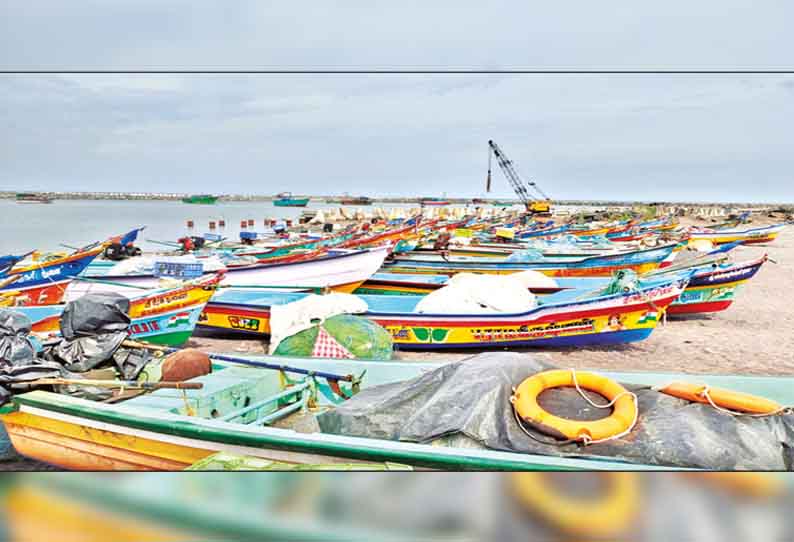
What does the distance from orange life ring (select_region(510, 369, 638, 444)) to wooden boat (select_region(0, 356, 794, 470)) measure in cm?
12

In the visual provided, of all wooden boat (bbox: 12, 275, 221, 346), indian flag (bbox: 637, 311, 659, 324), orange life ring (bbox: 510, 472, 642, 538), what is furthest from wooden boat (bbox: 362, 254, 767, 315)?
orange life ring (bbox: 510, 472, 642, 538)

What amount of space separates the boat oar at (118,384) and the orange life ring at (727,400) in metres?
2.54

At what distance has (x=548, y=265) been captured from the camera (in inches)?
396

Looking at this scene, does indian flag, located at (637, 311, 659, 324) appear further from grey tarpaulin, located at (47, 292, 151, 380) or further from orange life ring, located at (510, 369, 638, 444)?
grey tarpaulin, located at (47, 292, 151, 380)

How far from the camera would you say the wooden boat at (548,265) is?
9953mm

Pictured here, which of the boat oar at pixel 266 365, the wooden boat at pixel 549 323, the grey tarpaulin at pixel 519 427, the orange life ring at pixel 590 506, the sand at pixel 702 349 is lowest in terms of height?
the sand at pixel 702 349

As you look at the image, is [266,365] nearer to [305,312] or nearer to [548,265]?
[305,312]

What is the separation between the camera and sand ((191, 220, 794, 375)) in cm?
622

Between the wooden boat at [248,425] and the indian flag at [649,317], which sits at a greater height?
the wooden boat at [248,425]

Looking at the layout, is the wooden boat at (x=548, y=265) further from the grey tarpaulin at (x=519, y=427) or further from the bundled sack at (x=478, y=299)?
the grey tarpaulin at (x=519, y=427)

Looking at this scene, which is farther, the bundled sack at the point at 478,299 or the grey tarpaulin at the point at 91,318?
the bundled sack at the point at 478,299

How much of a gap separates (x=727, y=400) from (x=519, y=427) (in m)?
0.96

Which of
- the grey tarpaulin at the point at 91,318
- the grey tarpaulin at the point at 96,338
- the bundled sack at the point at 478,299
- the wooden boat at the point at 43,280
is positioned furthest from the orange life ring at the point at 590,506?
the wooden boat at the point at 43,280

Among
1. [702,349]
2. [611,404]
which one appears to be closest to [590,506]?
[611,404]
